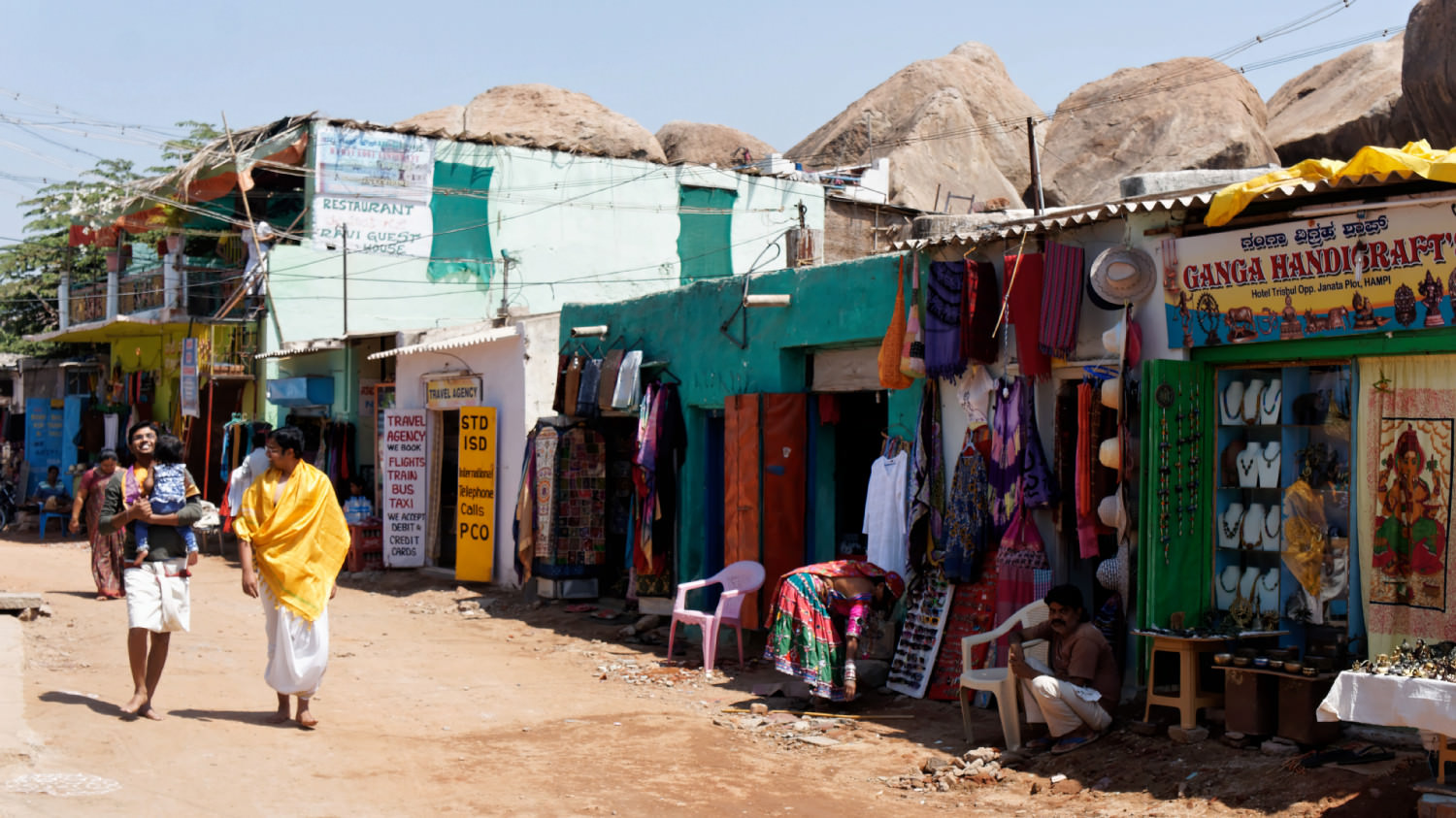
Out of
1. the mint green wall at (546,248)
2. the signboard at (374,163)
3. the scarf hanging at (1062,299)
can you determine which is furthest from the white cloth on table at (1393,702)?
the signboard at (374,163)

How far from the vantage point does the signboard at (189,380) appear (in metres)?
22.8

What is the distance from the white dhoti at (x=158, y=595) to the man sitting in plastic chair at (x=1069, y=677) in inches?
185

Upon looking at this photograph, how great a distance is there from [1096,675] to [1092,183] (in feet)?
57.3

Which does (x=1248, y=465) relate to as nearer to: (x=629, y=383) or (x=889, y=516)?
(x=889, y=516)

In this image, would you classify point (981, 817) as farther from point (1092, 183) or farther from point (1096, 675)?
point (1092, 183)

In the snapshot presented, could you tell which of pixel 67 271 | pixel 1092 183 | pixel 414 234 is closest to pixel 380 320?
pixel 414 234

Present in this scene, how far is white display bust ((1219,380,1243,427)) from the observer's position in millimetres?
7582

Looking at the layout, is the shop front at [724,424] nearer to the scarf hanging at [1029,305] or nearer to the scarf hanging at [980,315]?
the scarf hanging at [980,315]

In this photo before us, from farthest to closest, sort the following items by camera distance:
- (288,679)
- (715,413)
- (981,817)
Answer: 1. (715,413)
2. (288,679)
3. (981,817)

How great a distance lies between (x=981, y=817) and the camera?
624 cm

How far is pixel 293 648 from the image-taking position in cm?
707

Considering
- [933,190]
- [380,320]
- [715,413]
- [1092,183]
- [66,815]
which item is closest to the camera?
[66,815]

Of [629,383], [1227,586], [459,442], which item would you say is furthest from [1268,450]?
[459,442]

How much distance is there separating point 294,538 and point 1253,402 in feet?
18.3
